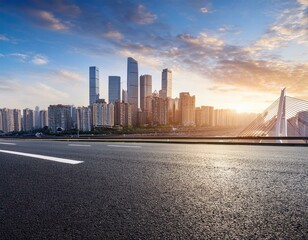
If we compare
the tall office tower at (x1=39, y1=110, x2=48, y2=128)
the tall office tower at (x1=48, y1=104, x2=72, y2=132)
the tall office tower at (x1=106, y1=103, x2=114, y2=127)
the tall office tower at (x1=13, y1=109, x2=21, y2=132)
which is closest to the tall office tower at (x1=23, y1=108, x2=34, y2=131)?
the tall office tower at (x1=13, y1=109, x2=21, y2=132)

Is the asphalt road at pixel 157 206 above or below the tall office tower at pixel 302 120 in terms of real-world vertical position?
below

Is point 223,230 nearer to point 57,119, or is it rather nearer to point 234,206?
point 234,206

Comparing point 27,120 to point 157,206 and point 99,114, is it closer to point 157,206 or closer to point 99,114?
point 99,114

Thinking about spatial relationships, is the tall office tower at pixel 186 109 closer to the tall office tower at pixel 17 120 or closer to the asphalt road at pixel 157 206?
the tall office tower at pixel 17 120

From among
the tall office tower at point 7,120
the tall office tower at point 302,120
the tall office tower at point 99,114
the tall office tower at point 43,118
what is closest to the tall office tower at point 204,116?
the tall office tower at point 99,114

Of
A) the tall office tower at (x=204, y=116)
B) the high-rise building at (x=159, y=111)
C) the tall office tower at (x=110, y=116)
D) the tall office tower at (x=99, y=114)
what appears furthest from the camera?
the tall office tower at (x=204, y=116)

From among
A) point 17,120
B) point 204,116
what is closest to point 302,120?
point 204,116
